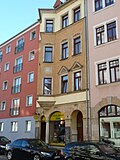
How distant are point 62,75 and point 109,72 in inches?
236

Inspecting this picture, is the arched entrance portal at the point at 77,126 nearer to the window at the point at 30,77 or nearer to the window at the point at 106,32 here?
the window at the point at 106,32

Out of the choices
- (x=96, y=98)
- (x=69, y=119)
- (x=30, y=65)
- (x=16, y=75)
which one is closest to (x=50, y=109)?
(x=69, y=119)

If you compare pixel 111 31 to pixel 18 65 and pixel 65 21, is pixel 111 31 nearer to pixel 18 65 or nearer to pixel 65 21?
pixel 65 21

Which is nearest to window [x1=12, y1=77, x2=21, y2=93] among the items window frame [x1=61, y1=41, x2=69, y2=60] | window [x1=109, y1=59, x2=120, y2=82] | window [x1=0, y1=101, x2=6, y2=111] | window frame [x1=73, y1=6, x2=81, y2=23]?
window [x1=0, y1=101, x2=6, y2=111]

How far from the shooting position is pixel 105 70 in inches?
759

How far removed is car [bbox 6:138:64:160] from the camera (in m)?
13.9

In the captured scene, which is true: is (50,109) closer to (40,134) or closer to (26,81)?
(40,134)

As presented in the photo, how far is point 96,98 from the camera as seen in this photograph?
63.2ft

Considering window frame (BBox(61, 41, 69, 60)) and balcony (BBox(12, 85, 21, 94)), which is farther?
balcony (BBox(12, 85, 21, 94))

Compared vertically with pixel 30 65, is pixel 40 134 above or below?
below

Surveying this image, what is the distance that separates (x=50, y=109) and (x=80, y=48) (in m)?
7.17

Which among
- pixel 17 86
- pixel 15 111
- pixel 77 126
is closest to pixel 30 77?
pixel 17 86

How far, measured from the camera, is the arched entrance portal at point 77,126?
21125 millimetres

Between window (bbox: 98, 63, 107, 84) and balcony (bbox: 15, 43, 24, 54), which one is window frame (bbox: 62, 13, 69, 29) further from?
balcony (bbox: 15, 43, 24, 54)
